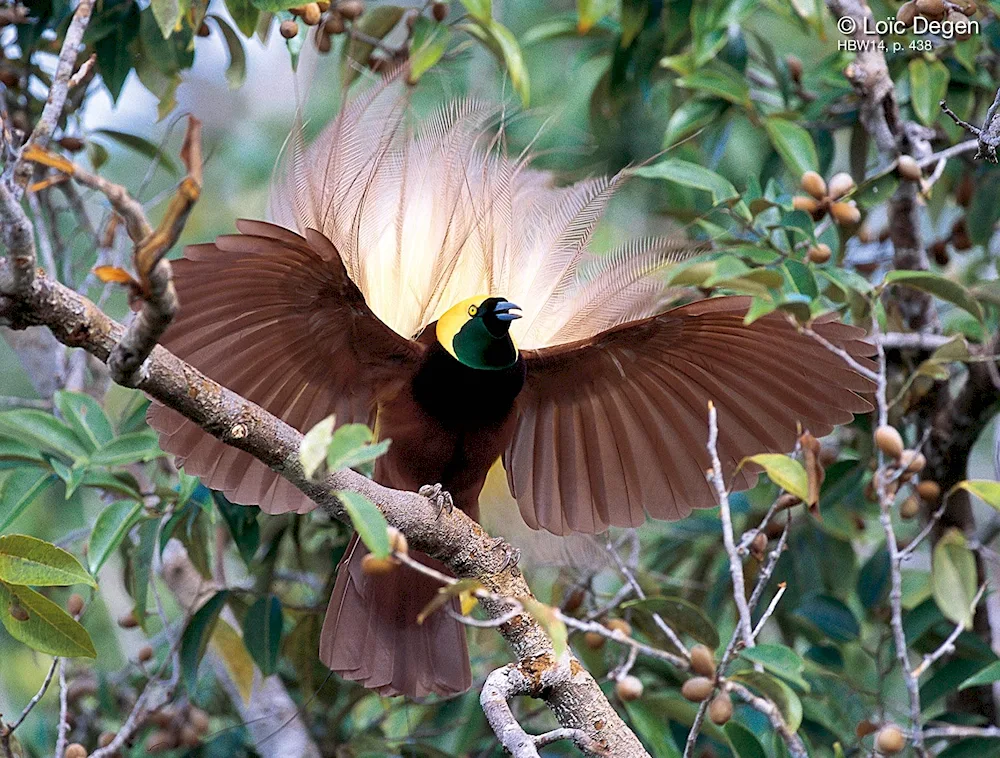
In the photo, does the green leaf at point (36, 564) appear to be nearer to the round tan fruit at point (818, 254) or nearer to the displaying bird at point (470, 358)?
the displaying bird at point (470, 358)

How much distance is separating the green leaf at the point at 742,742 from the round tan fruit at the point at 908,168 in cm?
111

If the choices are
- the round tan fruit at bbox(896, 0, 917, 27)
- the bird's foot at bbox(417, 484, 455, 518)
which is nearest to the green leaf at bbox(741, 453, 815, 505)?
the bird's foot at bbox(417, 484, 455, 518)

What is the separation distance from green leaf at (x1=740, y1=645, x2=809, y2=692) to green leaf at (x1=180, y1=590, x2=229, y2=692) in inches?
47.5

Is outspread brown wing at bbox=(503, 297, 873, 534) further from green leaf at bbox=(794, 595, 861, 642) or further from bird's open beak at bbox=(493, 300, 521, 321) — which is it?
green leaf at bbox=(794, 595, 861, 642)

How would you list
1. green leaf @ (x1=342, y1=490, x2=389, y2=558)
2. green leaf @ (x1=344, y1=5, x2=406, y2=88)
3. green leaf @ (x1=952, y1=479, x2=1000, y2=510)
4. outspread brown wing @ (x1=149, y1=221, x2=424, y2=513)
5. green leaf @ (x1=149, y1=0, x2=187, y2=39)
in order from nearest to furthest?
green leaf @ (x1=342, y1=490, x2=389, y2=558), green leaf @ (x1=952, y1=479, x2=1000, y2=510), outspread brown wing @ (x1=149, y1=221, x2=424, y2=513), green leaf @ (x1=149, y1=0, x2=187, y2=39), green leaf @ (x1=344, y1=5, x2=406, y2=88)

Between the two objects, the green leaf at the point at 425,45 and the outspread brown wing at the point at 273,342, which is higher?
the green leaf at the point at 425,45

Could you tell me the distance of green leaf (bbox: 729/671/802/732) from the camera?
159 centimetres

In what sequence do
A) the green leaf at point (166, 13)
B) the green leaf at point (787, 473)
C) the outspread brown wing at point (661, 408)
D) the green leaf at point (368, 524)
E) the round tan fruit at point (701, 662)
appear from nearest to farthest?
1. the green leaf at point (368, 524)
2. the round tan fruit at point (701, 662)
3. the green leaf at point (787, 473)
4. the green leaf at point (166, 13)
5. the outspread brown wing at point (661, 408)

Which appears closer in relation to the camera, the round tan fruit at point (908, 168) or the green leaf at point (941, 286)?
the green leaf at point (941, 286)

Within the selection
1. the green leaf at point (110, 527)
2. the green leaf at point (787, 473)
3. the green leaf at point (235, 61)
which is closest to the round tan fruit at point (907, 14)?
the green leaf at point (787, 473)

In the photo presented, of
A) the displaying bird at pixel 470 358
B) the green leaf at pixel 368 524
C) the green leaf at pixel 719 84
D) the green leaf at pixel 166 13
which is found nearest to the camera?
the green leaf at pixel 368 524

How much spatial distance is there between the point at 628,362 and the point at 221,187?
3642mm

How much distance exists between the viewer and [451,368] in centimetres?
224

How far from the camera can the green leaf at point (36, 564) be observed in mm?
1499
